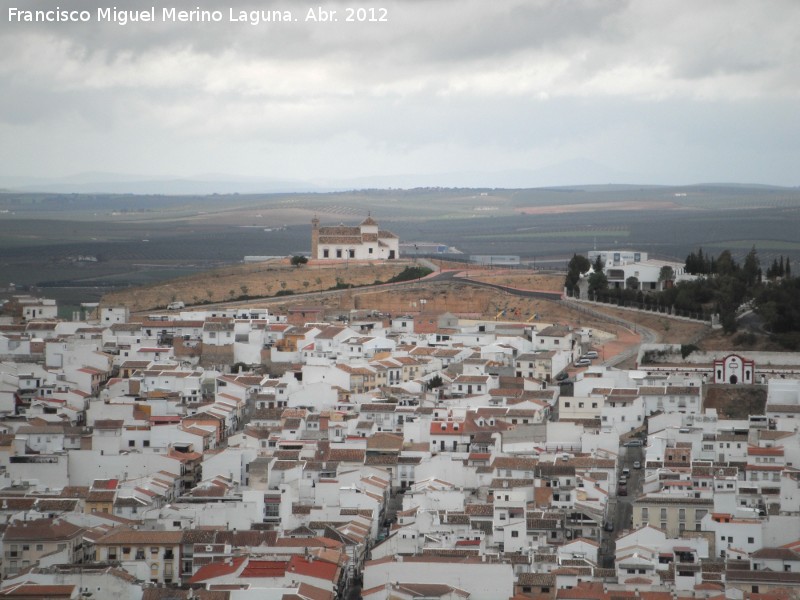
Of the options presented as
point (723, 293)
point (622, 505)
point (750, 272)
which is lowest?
point (622, 505)

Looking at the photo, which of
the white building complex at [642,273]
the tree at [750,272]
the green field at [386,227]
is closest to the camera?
the tree at [750,272]

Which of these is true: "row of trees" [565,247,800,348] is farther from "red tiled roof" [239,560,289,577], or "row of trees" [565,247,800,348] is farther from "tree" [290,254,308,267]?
"red tiled roof" [239,560,289,577]

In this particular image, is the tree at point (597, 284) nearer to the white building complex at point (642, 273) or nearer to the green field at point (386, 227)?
the white building complex at point (642, 273)

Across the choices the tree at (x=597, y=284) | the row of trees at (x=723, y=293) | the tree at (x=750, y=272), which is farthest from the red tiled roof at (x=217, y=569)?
the tree at (x=597, y=284)

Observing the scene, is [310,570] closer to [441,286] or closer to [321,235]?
[441,286]

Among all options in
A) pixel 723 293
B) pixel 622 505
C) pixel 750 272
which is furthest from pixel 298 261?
pixel 622 505

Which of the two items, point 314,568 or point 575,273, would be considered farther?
point 575,273

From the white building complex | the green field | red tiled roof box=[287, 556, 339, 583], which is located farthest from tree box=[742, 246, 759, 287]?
the green field

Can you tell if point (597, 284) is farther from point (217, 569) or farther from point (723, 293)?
point (217, 569)
